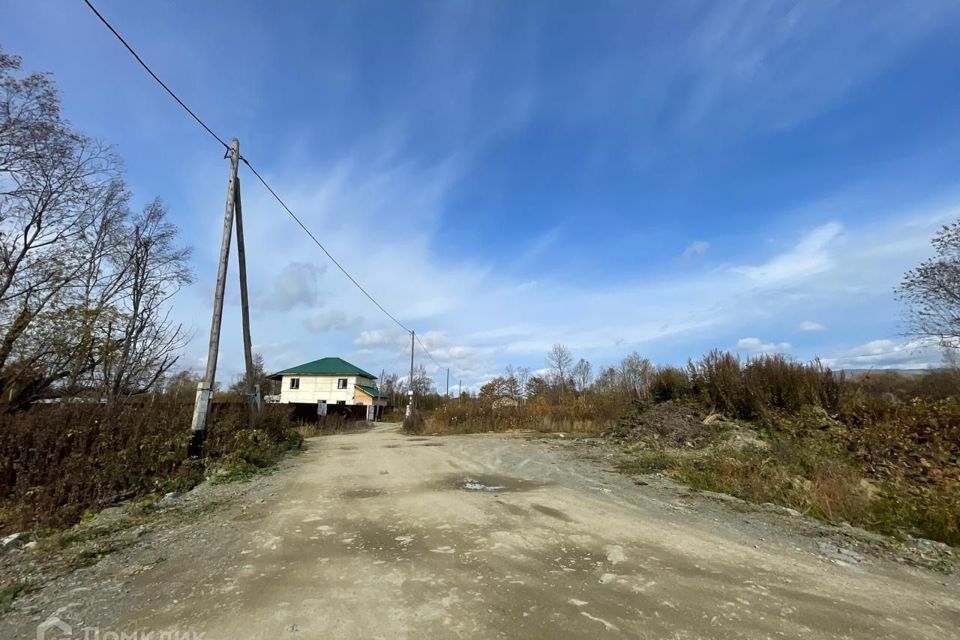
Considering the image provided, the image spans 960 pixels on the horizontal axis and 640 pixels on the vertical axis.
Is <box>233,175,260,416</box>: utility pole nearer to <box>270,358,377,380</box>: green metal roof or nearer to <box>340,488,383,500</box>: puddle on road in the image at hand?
<box>340,488,383,500</box>: puddle on road

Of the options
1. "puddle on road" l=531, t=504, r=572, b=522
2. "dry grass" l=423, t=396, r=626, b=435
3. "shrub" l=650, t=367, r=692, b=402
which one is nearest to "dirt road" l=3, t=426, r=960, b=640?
"puddle on road" l=531, t=504, r=572, b=522

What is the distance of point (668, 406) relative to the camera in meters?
15.6

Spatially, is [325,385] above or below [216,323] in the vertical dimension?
above

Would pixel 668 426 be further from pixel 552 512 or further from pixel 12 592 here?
pixel 12 592

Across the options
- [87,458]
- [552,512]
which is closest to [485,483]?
[552,512]

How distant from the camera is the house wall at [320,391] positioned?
58062 mm

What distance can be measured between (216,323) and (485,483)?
22.1ft

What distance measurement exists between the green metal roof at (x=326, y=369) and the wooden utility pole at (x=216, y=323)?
160ft

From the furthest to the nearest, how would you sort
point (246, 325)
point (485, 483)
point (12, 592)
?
point (246, 325), point (485, 483), point (12, 592)

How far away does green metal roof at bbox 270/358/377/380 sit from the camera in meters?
58.8

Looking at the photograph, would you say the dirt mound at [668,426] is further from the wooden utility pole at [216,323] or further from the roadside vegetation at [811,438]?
the wooden utility pole at [216,323]

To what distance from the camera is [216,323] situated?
34.4ft

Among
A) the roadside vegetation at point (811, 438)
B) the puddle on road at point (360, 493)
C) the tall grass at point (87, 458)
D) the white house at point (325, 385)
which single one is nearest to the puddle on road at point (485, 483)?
the puddle on road at point (360, 493)

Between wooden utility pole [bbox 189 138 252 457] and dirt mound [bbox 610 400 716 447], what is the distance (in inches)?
440
